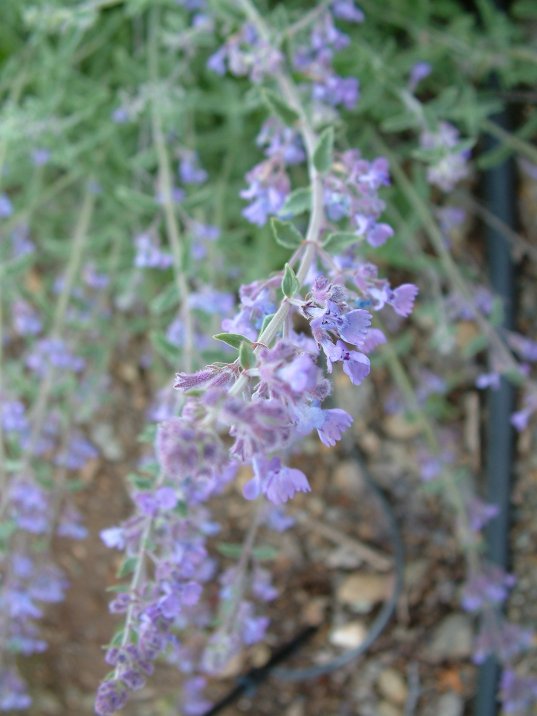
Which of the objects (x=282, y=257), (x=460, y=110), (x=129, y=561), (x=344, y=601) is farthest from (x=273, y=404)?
(x=344, y=601)

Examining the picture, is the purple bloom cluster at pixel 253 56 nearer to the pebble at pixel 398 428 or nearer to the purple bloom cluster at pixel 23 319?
the purple bloom cluster at pixel 23 319

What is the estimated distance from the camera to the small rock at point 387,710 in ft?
9.00

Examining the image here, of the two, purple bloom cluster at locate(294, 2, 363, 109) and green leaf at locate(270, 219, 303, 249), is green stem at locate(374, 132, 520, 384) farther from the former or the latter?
green leaf at locate(270, 219, 303, 249)

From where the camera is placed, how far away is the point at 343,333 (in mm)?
933

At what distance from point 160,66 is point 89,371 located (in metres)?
1.04

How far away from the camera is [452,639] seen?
2.71 meters

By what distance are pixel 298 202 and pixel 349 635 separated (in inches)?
77.6

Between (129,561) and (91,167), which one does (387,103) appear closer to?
(91,167)

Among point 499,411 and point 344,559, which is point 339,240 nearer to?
point 499,411

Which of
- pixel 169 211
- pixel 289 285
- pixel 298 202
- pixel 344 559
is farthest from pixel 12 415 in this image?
pixel 344 559

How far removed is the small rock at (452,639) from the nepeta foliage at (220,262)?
384mm

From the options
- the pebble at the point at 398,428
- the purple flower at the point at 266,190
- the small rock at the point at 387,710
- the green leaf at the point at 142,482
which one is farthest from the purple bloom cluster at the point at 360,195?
the small rock at the point at 387,710

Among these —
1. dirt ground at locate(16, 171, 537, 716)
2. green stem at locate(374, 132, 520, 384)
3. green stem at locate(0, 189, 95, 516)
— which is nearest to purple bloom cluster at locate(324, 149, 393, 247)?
green stem at locate(374, 132, 520, 384)

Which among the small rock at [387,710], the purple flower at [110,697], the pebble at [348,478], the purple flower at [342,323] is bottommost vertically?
the purple flower at [110,697]
